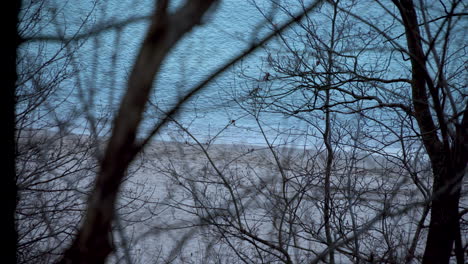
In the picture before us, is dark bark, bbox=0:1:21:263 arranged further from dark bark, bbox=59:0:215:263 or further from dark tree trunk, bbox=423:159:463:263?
dark tree trunk, bbox=423:159:463:263

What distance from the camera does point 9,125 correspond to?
27.7 inches

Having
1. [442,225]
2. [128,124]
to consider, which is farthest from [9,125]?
[442,225]

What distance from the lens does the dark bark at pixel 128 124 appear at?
48 cm

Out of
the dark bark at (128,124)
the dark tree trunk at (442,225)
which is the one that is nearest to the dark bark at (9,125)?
the dark bark at (128,124)

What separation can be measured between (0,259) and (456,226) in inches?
140

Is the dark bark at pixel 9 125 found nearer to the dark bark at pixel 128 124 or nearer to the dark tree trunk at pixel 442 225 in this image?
the dark bark at pixel 128 124

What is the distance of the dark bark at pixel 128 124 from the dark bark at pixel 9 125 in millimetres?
209

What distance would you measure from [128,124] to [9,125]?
0.31m

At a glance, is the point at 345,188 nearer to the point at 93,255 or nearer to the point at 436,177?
the point at 436,177

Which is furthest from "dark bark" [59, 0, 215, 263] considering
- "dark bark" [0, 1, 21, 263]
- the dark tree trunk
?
the dark tree trunk

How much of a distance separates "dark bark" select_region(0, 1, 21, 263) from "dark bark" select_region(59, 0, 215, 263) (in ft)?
0.69

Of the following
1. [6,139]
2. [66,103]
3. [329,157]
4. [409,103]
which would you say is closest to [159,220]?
[66,103]

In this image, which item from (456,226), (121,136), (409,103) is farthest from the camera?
(409,103)

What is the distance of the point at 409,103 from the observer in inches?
183
